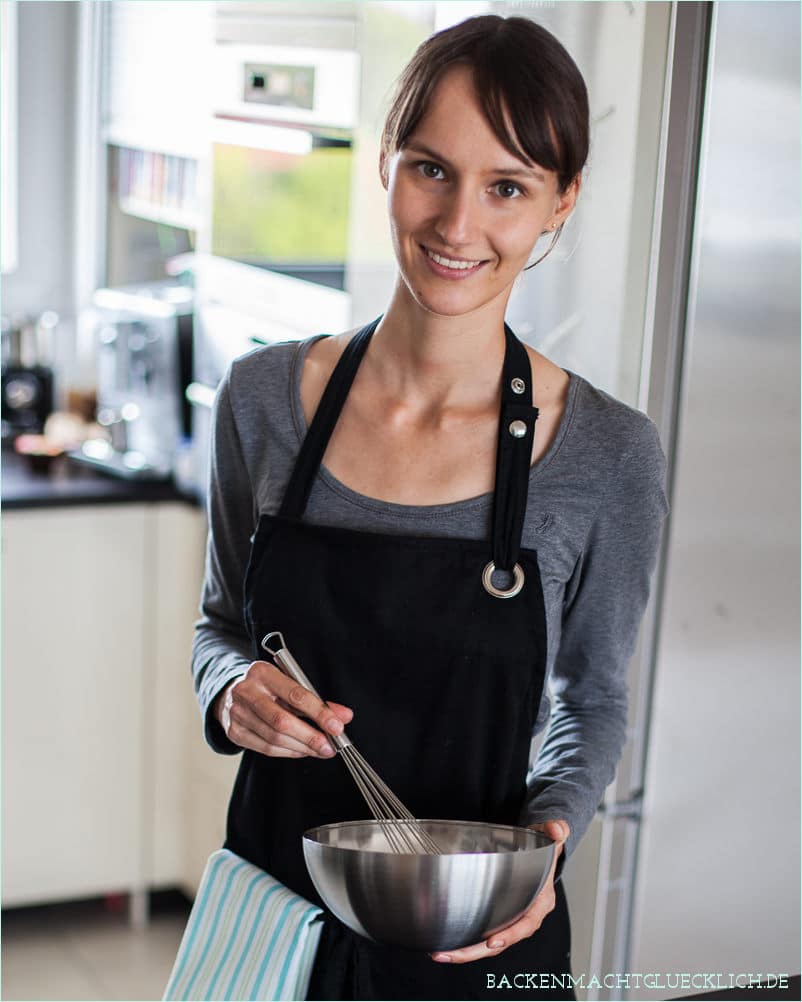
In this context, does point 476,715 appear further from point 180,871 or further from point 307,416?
point 180,871

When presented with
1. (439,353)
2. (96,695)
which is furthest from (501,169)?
(96,695)

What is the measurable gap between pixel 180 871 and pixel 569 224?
1617mm

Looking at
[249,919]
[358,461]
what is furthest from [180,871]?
[358,461]


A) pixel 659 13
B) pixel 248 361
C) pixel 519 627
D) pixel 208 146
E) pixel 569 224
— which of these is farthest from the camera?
pixel 208 146

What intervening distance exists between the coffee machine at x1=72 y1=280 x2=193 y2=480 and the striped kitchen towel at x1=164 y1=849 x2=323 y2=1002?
138cm

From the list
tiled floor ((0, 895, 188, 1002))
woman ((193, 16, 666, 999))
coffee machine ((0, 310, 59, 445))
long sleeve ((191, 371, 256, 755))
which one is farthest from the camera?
coffee machine ((0, 310, 59, 445))

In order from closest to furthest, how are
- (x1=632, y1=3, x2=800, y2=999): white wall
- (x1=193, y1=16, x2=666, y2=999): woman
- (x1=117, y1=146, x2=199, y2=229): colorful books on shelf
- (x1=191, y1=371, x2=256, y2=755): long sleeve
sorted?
(x1=193, y1=16, x2=666, y2=999): woman, (x1=191, y1=371, x2=256, y2=755): long sleeve, (x1=632, y1=3, x2=800, y2=999): white wall, (x1=117, y1=146, x2=199, y2=229): colorful books on shelf

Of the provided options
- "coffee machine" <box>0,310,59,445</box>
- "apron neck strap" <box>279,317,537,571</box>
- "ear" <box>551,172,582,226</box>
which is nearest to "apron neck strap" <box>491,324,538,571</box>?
"apron neck strap" <box>279,317,537,571</box>

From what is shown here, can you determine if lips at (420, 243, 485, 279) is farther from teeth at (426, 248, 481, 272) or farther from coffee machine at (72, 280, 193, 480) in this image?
coffee machine at (72, 280, 193, 480)

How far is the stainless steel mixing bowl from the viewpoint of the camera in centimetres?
92

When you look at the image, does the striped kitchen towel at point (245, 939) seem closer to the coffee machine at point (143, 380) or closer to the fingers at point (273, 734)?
the fingers at point (273, 734)

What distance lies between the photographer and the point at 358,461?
3.69 ft

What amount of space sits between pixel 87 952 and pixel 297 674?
1671mm

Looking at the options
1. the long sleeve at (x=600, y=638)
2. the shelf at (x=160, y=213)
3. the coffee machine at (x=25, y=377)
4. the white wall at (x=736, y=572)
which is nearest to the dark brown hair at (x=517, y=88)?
the long sleeve at (x=600, y=638)
